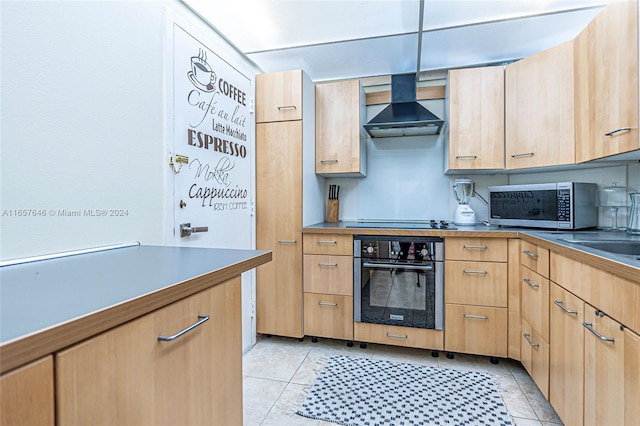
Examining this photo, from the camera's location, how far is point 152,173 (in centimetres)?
150

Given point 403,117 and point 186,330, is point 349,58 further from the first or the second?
point 186,330

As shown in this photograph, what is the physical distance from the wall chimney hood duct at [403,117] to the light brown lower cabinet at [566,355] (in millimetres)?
1431

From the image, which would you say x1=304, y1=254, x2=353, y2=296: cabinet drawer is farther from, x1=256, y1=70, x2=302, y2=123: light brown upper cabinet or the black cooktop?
x1=256, y1=70, x2=302, y2=123: light brown upper cabinet

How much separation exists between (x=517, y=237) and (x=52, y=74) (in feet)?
8.04

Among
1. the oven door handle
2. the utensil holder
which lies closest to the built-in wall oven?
the oven door handle

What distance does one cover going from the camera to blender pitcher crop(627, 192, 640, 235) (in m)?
1.73

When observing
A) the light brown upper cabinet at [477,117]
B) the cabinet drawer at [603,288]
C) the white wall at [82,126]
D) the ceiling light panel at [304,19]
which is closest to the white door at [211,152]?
the white wall at [82,126]

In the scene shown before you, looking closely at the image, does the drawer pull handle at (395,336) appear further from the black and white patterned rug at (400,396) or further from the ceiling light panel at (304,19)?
the ceiling light panel at (304,19)

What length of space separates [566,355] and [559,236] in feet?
2.06

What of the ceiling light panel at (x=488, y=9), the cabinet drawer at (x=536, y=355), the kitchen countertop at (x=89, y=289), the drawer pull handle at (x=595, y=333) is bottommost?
the cabinet drawer at (x=536, y=355)

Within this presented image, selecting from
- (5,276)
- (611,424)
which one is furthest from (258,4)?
(611,424)

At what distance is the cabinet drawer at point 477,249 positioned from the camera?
6.78 ft

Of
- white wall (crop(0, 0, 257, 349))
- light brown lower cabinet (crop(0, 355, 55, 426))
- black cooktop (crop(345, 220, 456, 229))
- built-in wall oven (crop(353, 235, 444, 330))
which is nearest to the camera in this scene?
light brown lower cabinet (crop(0, 355, 55, 426))

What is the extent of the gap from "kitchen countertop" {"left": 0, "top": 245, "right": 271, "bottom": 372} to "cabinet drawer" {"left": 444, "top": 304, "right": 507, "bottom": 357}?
5.44 ft
